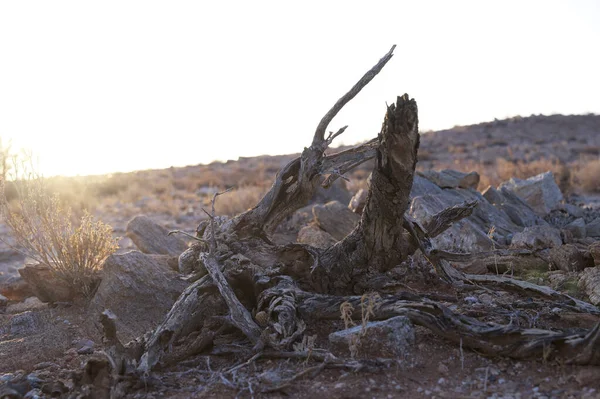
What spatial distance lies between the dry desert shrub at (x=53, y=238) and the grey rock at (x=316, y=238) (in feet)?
10.4

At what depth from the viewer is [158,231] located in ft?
28.3

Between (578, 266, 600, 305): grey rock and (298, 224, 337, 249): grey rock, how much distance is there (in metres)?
3.61

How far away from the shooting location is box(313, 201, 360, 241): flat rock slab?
8.97 metres

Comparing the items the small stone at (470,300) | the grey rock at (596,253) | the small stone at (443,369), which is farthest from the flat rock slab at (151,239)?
the grey rock at (596,253)

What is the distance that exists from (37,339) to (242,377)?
2447mm

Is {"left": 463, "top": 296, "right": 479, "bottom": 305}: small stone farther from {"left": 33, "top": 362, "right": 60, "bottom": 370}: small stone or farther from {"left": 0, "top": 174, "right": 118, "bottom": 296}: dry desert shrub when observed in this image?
{"left": 0, "top": 174, "right": 118, "bottom": 296}: dry desert shrub

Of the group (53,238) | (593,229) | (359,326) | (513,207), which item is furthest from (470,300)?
(513,207)

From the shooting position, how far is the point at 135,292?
5.76 meters

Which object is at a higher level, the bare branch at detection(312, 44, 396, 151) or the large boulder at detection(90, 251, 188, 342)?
the bare branch at detection(312, 44, 396, 151)

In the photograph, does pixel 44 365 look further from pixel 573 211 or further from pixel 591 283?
pixel 573 211

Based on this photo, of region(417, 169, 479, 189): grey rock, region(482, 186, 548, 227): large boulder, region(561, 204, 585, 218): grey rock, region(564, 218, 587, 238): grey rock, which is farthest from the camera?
region(417, 169, 479, 189): grey rock

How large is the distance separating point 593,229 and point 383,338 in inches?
265

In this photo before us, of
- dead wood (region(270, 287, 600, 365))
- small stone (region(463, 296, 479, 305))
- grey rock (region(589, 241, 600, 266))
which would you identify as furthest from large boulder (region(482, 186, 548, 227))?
dead wood (region(270, 287, 600, 365))

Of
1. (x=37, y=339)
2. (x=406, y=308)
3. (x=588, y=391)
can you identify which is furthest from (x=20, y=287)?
(x=588, y=391)
